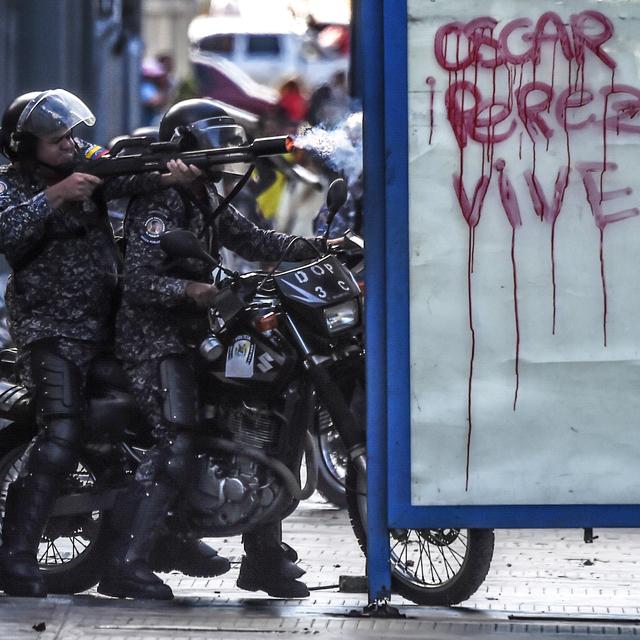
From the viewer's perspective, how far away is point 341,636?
5719mm

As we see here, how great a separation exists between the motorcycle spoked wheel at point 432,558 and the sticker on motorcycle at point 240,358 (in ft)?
1.66

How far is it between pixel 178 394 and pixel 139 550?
0.57 m

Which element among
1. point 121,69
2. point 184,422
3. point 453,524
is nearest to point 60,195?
point 184,422

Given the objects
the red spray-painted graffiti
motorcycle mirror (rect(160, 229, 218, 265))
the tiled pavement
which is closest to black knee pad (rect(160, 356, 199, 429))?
motorcycle mirror (rect(160, 229, 218, 265))

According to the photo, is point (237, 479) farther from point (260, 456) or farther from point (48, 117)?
point (48, 117)

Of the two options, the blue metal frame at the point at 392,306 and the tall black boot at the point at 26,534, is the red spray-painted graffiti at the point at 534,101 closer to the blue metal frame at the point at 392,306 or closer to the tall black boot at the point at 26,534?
the blue metal frame at the point at 392,306

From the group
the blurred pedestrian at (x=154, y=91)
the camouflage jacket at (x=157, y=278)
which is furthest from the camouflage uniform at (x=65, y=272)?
the blurred pedestrian at (x=154, y=91)

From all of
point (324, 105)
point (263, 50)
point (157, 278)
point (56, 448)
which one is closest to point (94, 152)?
point (157, 278)

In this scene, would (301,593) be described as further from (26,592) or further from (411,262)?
(411,262)

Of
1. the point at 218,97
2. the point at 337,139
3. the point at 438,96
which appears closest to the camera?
the point at 438,96

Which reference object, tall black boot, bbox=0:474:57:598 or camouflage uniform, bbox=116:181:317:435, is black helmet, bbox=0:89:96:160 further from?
tall black boot, bbox=0:474:57:598

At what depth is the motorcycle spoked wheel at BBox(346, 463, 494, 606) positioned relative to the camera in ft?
20.6

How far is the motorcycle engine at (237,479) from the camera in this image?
20.9 feet

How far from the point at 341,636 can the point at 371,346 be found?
36.6 inches
